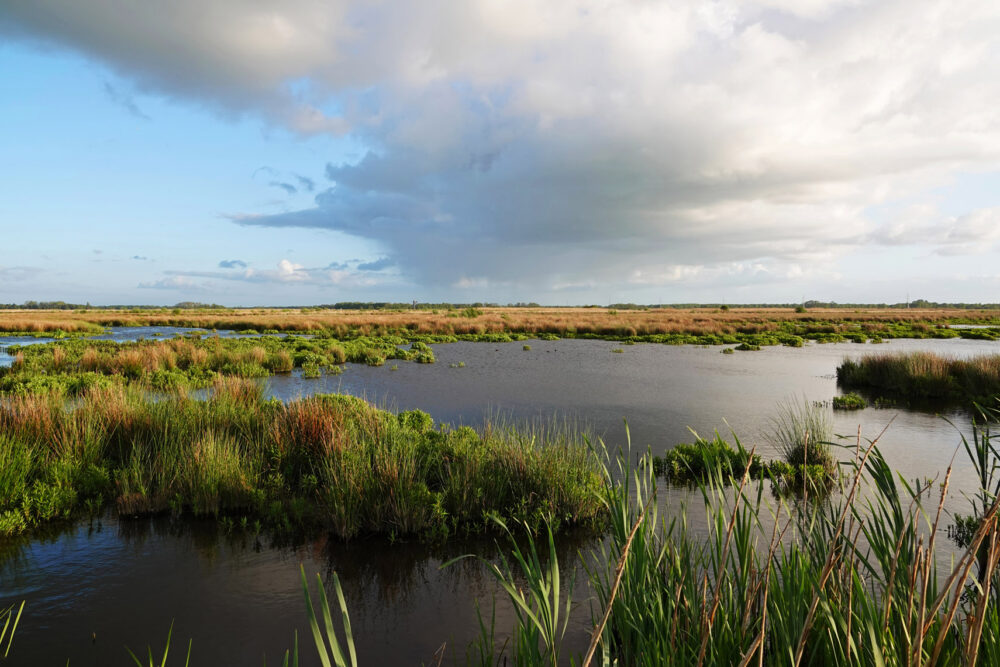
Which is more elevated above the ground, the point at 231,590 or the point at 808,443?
the point at 808,443

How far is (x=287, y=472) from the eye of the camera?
30.6 ft

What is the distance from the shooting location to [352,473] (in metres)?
8.00

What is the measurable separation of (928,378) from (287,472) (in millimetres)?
22604

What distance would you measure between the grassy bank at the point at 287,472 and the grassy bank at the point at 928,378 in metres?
17.2

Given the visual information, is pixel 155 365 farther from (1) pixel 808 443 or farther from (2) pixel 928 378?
(2) pixel 928 378

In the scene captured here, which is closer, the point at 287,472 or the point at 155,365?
the point at 287,472

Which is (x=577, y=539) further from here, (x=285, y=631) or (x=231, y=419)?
(x=231, y=419)

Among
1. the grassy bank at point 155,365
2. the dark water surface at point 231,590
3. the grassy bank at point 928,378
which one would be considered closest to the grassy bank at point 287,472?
the dark water surface at point 231,590

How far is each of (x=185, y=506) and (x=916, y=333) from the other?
207 feet

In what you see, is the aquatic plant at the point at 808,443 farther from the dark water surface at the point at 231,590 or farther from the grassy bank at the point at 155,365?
the grassy bank at the point at 155,365

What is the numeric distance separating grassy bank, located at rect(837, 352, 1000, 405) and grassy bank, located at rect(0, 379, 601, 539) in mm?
17243

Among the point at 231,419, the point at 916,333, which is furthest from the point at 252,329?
the point at 916,333

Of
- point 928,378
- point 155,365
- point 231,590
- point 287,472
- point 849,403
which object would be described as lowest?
point 231,590

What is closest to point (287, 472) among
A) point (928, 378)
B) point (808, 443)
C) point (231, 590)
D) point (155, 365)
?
point (231, 590)
